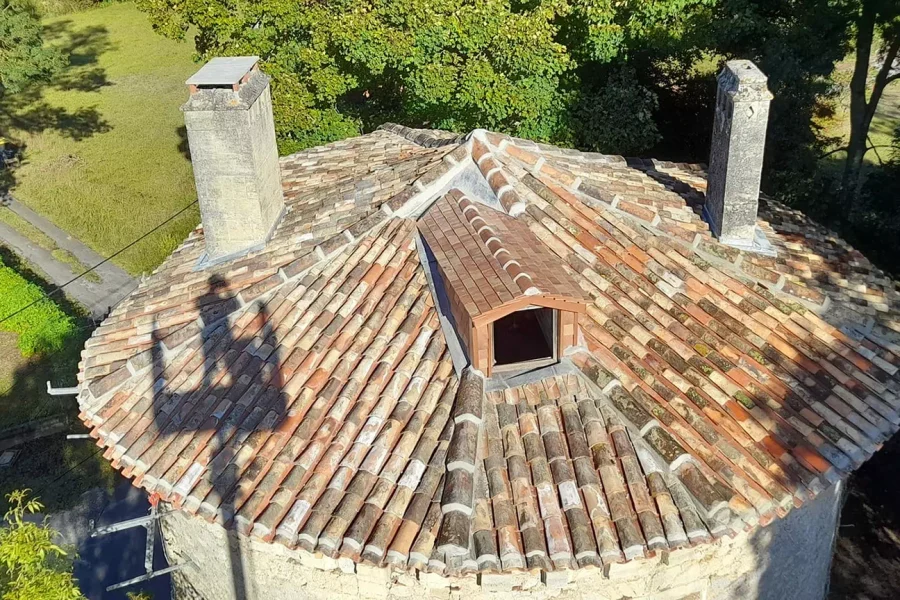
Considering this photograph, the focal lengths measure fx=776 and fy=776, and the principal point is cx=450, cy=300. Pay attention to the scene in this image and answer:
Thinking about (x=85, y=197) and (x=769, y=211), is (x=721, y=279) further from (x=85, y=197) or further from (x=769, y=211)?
(x=85, y=197)

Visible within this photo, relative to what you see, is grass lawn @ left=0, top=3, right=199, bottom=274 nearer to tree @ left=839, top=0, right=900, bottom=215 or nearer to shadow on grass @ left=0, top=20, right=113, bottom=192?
shadow on grass @ left=0, top=20, right=113, bottom=192

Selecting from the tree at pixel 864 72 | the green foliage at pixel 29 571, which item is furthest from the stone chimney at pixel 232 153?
the tree at pixel 864 72

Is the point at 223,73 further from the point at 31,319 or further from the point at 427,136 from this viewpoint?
the point at 31,319

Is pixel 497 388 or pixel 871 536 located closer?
pixel 497 388

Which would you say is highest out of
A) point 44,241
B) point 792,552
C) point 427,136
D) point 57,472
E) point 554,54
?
point 554,54

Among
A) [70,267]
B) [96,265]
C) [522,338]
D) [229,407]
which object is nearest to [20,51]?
[70,267]
